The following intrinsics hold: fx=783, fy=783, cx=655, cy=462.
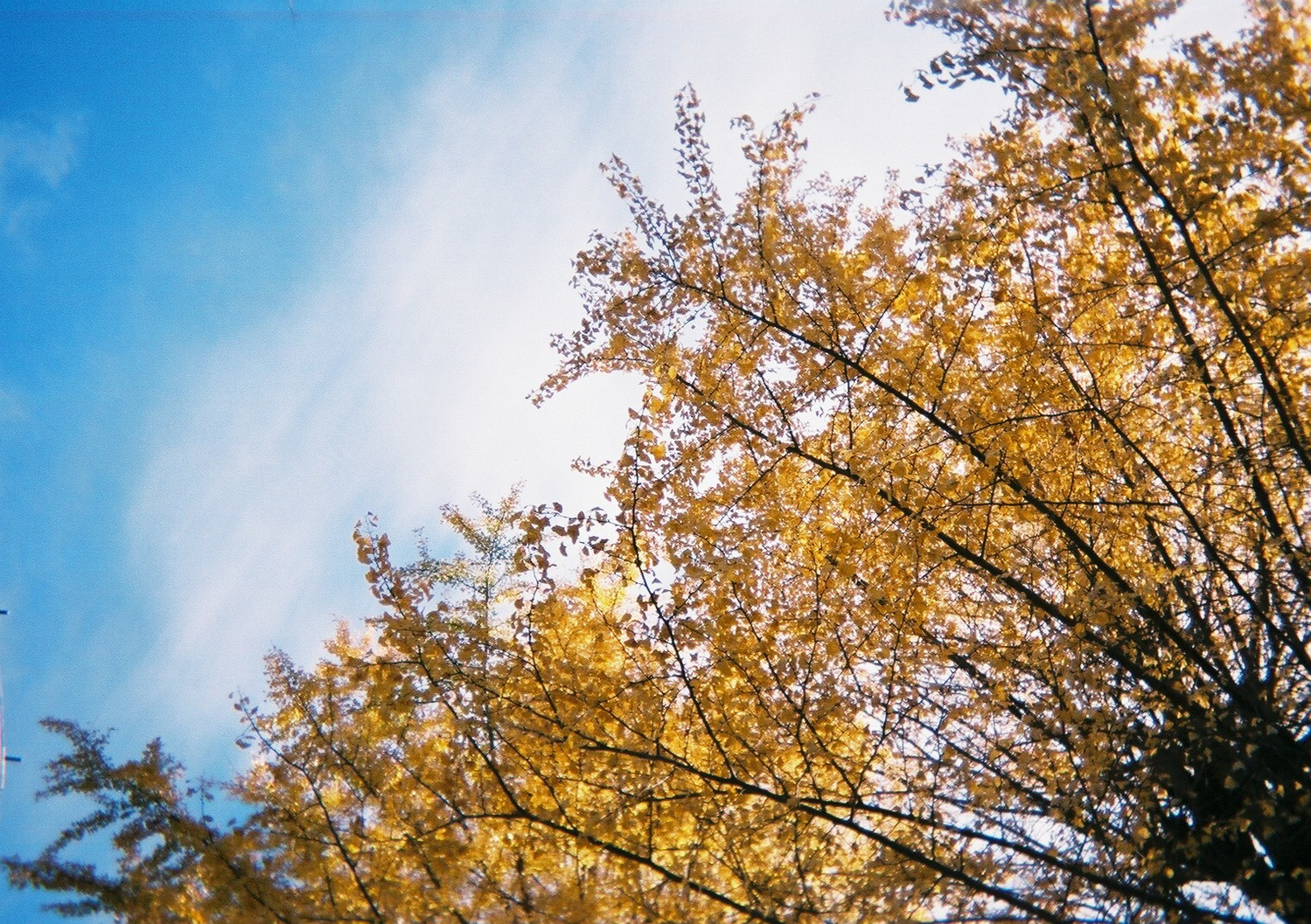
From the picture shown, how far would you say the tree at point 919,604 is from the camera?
2986 mm

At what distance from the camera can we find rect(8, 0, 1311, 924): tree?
2986mm

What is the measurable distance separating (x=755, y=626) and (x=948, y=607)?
43.6 inches

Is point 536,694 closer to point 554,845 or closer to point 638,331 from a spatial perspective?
point 554,845

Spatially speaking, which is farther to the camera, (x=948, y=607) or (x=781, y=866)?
(x=948, y=607)

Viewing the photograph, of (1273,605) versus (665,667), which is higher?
(665,667)

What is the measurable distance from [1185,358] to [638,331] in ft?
7.59

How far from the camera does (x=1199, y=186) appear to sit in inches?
102

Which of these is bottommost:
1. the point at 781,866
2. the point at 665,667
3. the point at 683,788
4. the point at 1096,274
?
the point at 781,866

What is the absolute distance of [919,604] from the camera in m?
3.53

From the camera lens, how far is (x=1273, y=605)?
3.37 m

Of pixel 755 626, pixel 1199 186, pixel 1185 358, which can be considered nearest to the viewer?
pixel 1199 186

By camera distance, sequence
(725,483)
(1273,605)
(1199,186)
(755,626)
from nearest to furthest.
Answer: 1. (1199,186)
2. (1273,605)
3. (755,626)
4. (725,483)

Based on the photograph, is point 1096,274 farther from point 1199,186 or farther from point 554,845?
point 554,845

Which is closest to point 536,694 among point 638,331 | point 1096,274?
point 638,331
